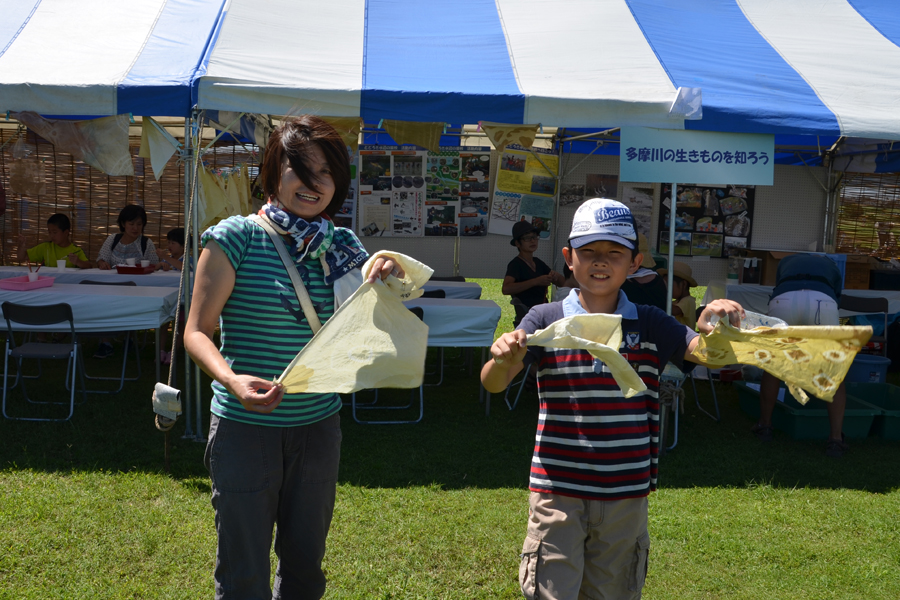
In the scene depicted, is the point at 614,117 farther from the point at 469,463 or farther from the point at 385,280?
the point at 385,280

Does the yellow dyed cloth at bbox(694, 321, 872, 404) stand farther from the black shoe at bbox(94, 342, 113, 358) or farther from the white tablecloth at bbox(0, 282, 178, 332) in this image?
the black shoe at bbox(94, 342, 113, 358)

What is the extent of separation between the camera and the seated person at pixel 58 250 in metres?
7.24

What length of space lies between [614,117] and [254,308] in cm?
329

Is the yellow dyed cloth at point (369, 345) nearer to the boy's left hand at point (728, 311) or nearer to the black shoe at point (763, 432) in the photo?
the boy's left hand at point (728, 311)

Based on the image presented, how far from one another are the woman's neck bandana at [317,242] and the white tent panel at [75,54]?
124 inches

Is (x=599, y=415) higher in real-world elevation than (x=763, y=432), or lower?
higher

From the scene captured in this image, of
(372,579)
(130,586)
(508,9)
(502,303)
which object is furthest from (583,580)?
(502,303)

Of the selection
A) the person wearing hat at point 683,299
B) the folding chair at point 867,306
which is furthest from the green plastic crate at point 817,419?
the folding chair at point 867,306

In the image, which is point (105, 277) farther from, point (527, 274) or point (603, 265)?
point (603, 265)

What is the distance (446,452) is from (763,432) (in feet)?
7.55

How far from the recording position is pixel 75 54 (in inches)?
183

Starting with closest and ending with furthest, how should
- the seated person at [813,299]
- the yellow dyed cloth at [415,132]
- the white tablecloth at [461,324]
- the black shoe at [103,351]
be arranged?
the seated person at [813,299] → the white tablecloth at [461,324] → the yellow dyed cloth at [415,132] → the black shoe at [103,351]

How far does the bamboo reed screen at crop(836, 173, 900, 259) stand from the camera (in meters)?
9.21

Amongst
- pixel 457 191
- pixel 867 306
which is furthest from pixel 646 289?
pixel 457 191
